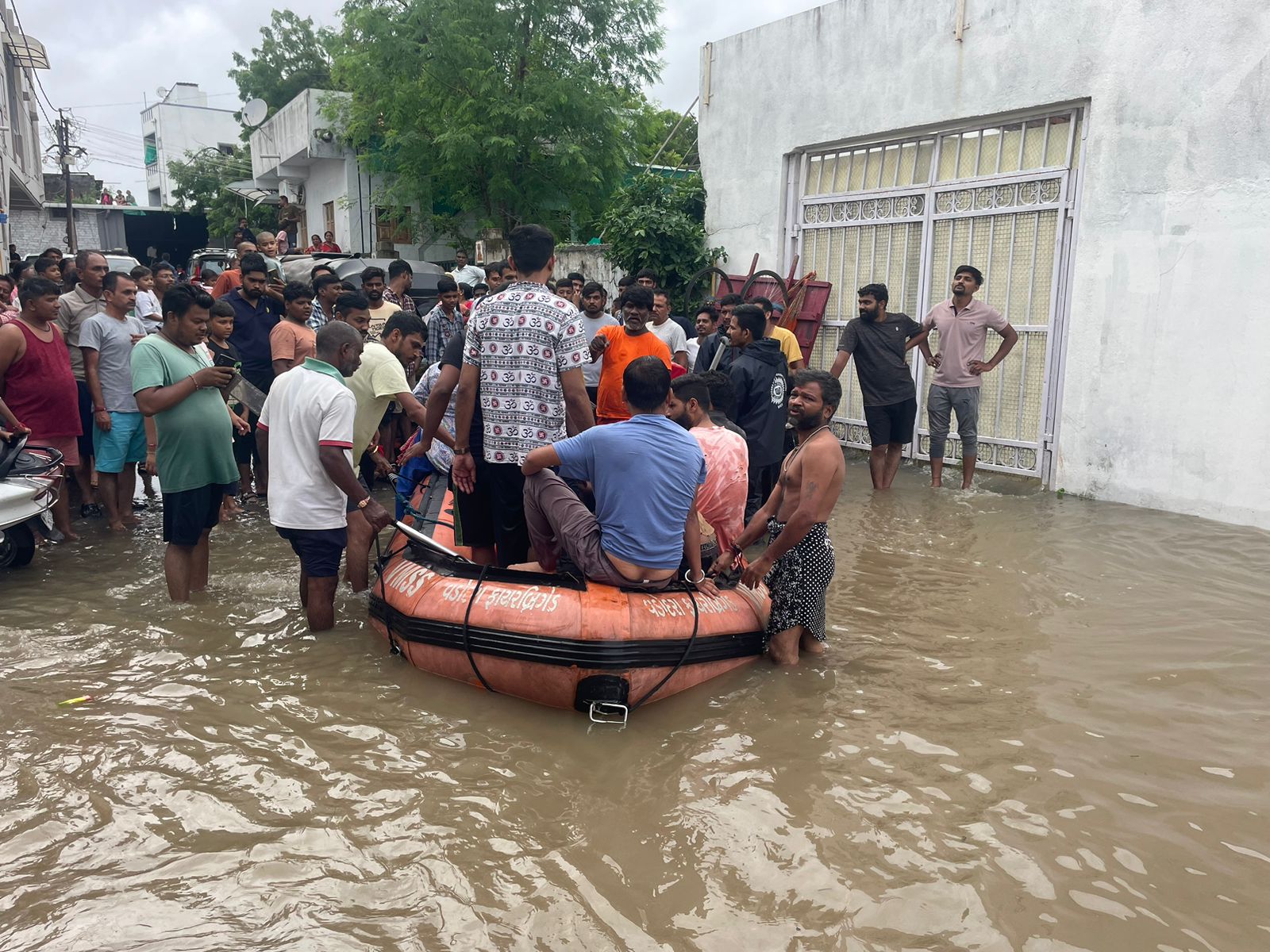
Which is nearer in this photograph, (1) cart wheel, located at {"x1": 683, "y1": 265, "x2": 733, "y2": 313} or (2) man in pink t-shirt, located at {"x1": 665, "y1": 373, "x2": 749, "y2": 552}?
(2) man in pink t-shirt, located at {"x1": 665, "y1": 373, "x2": 749, "y2": 552}

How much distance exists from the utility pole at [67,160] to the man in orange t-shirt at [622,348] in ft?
105

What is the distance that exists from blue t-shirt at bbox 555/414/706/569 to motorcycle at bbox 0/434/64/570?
11.6ft

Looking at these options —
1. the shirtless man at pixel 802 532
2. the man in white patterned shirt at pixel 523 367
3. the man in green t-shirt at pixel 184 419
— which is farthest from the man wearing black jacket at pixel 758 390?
the man in green t-shirt at pixel 184 419

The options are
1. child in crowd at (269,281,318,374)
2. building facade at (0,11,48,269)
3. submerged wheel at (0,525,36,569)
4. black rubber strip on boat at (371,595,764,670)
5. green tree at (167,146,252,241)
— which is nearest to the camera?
black rubber strip on boat at (371,595,764,670)

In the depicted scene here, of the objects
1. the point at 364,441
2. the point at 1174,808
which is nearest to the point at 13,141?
the point at 364,441

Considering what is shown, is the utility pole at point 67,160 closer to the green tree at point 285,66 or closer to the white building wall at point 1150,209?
the green tree at point 285,66

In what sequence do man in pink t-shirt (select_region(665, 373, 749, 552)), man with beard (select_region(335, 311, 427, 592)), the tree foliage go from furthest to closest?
the tree foliage
man with beard (select_region(335, 311, 427, 592))
man in pink t-shirt (select_region(665, 373, 749, 552))

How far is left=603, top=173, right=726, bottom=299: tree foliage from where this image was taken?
11.1m

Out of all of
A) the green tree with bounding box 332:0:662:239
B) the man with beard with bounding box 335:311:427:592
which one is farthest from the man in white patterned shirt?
the green tree with bounding box 332:0:662:239

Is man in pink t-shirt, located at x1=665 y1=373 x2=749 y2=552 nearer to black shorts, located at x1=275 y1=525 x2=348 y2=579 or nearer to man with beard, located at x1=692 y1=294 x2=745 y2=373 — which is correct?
man with beard, located at x1=692 y1=294 x2=745 y2=373

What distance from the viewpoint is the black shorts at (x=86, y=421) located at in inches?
286

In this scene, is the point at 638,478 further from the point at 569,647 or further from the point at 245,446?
the point at 245,446

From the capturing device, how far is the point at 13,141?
25.2 meters

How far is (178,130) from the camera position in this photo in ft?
184
